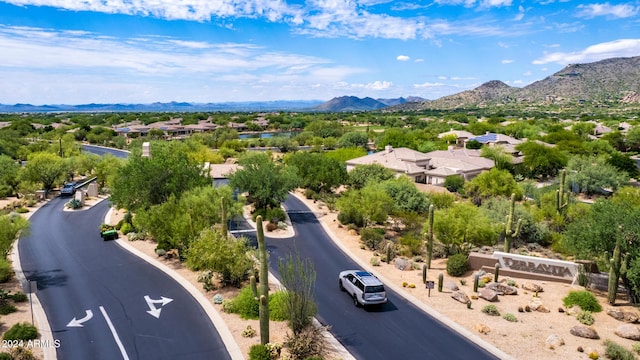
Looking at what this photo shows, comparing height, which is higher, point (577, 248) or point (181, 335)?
point (577, 248)

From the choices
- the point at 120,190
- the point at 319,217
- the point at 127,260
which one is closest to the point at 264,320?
the point at 127,260

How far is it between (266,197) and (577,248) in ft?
87.8

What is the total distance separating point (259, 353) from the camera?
1850cm

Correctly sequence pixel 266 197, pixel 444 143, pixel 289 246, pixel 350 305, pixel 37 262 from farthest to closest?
pixel 444 143 → pixel 266 197 → pixel 289 246 → pixel 37 262 → pixel 350 305

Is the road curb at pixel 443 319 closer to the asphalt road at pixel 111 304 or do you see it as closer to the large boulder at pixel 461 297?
the large boulder at pixel 461 297

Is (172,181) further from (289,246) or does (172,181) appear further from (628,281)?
(628,281)

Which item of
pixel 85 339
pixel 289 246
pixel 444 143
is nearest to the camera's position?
pixel 85 339

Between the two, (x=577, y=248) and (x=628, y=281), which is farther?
(x=577, y=248)

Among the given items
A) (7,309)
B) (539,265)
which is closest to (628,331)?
(539,265)

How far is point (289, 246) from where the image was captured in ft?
118

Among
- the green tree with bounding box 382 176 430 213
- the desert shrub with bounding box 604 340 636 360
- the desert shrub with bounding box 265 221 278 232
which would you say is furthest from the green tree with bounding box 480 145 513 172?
the desert shrub with bounding box 604 340 636 360

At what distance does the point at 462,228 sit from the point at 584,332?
11240mm

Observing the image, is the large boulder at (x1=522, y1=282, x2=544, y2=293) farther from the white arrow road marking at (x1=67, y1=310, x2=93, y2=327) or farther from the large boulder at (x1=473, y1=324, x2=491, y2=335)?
the white arrow road marking at (x1=67, y1=310, x2=93, y2=327)

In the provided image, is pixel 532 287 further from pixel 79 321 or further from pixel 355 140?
pixel 355 140
